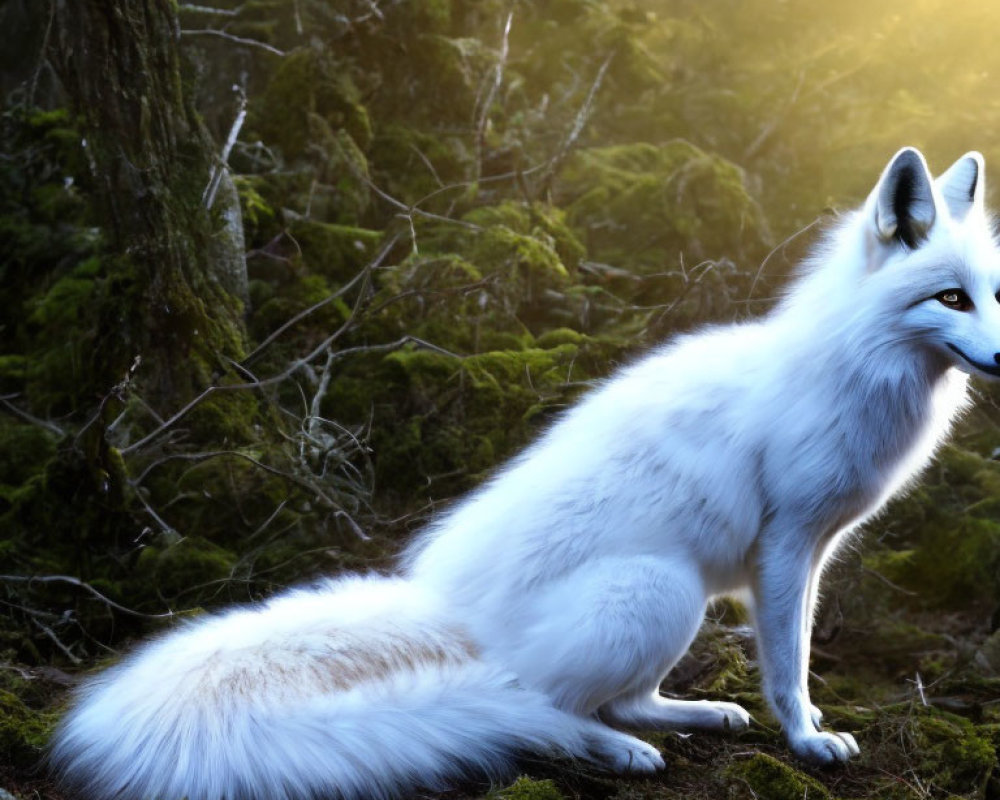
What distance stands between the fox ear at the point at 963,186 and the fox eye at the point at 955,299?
1.61 ft

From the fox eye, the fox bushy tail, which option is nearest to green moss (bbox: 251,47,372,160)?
the fox bushy tail

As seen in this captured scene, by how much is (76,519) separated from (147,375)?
85 cm

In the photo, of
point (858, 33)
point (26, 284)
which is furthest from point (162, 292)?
point (858, 33)

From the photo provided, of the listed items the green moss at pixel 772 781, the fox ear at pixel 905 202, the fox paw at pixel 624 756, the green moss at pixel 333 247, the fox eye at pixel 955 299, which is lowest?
the fox paw at pixel 624 756

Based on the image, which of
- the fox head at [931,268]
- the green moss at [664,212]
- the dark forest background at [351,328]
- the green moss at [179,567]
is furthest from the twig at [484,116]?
the fox head at [931,268]

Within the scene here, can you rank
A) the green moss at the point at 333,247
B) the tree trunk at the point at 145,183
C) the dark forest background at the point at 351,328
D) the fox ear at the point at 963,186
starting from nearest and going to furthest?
1. the fox ear at the point at 963,186
2. the dark forest background at the point at 351,328
3. the tree trunk at the point at 145,183
4. the green moss at the point at 333,247

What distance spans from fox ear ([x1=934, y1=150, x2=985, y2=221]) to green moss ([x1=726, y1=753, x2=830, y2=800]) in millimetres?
2073

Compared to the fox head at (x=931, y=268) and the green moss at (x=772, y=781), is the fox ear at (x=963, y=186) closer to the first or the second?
the fox head at (x=931, y=268)

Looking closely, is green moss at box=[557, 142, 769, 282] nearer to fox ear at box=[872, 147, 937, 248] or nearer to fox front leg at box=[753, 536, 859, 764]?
fox ear at box=[872, 147, 937, 248]

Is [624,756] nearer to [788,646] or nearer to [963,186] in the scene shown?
[788,646]

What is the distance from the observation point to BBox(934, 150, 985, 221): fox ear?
360 cm

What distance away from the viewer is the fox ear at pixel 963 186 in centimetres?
360

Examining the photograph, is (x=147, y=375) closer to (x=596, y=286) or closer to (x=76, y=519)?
(x=76, y=519)

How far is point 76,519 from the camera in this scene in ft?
15.3
